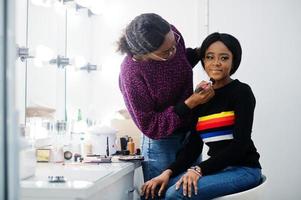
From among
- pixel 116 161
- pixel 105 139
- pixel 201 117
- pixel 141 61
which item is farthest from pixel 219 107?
pixel 105 139

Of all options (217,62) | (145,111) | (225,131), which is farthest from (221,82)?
(145,111)

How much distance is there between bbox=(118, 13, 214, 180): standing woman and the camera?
5.44ft

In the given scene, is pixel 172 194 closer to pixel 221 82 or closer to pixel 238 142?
pixel 238 142

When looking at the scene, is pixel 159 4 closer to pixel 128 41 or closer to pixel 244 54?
pixel 244 54

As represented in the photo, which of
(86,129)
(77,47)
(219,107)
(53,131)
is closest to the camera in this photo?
(219,107)

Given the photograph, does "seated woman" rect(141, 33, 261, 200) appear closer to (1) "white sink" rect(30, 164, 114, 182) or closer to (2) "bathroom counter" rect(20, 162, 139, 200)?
(2) "bathroom counter" rect(20, 162, 139, 200)

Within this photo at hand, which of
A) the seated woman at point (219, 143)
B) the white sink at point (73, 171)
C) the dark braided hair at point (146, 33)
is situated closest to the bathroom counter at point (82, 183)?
the white sink at point (73, 171)

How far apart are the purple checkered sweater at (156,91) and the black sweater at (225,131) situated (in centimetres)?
10

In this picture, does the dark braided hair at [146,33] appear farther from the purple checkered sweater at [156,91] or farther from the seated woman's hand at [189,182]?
the seated woman's hand at [189,182]

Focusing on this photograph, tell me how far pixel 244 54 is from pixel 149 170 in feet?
3.89

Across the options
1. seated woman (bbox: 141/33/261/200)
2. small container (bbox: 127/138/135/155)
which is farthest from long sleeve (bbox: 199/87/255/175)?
small container (bbox: 127/138/135/155)

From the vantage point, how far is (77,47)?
2.53 meters

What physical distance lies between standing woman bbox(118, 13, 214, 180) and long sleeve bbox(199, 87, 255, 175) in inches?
5.6

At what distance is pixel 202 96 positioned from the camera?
5.41 ft
